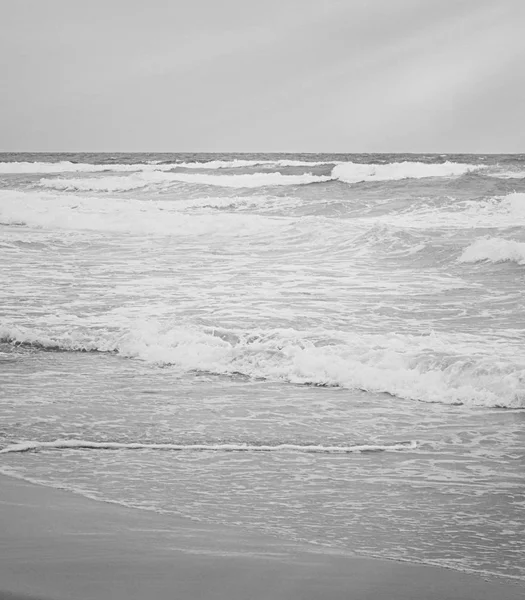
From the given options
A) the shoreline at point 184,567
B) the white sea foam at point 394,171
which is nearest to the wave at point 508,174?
the white sea foam at point 394,171

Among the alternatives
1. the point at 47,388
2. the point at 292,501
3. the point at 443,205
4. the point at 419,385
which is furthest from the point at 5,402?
the point at 443,205

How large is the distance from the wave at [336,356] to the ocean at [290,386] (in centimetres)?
2

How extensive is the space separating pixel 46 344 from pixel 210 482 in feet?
11.6

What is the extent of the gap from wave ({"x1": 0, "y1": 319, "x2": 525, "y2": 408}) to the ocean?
2 centimetres

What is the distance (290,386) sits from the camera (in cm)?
587

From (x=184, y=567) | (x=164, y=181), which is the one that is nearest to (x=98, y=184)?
(x=164, y=181)

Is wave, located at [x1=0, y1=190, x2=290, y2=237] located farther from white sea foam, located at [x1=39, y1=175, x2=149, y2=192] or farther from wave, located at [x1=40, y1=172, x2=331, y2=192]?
white sea foam, located at [x1=39, y1=175, x2=149, y2=192]

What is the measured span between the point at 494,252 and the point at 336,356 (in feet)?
21.3

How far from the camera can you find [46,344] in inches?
275

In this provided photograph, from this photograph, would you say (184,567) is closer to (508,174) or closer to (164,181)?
(164,181)

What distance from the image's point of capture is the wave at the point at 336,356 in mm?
5602

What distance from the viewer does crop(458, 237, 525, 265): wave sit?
1176cm

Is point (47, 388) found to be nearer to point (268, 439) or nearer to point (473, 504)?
point (268, 439)

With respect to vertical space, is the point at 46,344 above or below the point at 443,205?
below
